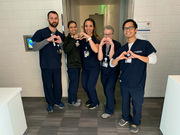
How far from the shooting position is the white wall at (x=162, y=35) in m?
2.43

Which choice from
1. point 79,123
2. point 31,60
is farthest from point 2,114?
point 31,60

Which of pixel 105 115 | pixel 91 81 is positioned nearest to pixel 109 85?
pixel 91 81

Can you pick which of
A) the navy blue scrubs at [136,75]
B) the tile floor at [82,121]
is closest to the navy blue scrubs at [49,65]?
the tile floor at [82,121]

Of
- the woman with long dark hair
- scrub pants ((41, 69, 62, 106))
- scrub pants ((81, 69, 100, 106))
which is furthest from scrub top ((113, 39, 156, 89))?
scrub pants ((41, 69, 62, 106))

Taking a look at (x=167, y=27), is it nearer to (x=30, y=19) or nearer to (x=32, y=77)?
(x=30, y=19)

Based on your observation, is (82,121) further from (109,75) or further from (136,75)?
(136,75)

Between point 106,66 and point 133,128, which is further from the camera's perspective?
point 106,66

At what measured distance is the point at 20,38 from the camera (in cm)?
267

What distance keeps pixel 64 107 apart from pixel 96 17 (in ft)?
23.0

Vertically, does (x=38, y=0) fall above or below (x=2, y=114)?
above

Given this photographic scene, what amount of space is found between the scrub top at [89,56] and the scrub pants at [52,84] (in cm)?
55

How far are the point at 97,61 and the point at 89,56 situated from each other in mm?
165

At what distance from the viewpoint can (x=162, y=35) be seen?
257cm

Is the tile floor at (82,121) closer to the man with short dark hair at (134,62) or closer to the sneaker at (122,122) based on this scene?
the sneaker at (122,122)
